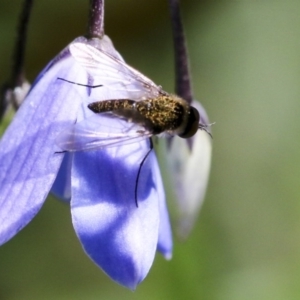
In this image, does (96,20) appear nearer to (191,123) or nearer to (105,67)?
(105,67)

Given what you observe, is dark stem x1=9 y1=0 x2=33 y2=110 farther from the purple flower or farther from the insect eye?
the insect eye

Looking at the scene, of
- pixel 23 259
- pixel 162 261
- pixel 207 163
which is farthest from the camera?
pixel 23 259

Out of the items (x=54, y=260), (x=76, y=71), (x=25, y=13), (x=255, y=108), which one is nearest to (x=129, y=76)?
(x=76, y=71)

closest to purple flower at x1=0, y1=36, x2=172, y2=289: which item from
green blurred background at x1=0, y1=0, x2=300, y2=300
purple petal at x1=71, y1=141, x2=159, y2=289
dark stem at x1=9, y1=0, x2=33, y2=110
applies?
purple petal at x1=71, y1=141, x2=159, y2=289

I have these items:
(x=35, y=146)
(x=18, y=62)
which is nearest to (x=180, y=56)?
(x=18, y=62)

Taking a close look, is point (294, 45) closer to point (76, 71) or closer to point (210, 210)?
point (210, 210)

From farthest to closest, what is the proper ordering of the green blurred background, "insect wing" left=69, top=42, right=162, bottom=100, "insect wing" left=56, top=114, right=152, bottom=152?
the green blurred background < "insect wing" left=69, top=42, right=162, bottom=100 < "insect wing" left=56, top=114, right=152, bottom=152
